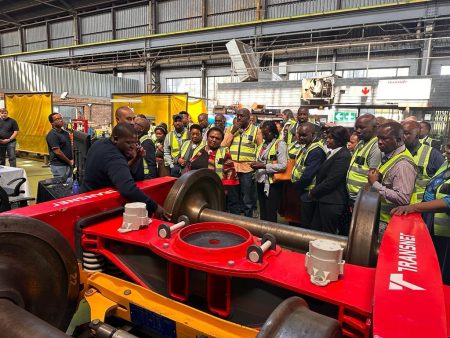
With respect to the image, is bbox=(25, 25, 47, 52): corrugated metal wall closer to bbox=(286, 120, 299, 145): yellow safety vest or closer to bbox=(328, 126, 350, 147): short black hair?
bbox=(286, 120, 299, 145): yellow safety vest

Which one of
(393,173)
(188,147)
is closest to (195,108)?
(188,147)

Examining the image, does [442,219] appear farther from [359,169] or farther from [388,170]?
[359,169]

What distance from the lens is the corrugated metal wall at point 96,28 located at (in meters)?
22.1

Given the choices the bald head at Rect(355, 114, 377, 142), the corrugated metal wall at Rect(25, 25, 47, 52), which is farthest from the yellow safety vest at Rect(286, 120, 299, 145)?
the corrugated metal wall at Rect(25, 25, 47, 52)

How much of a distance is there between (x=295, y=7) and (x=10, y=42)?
25.4 m

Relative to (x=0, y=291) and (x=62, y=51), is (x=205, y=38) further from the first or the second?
(x=0, y=291)

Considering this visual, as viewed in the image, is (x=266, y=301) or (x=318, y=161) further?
(x=318, y=161)

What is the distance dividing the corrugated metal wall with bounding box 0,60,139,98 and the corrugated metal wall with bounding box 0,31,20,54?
1313 cm

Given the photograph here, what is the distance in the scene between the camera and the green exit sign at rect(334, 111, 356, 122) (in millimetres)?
10077

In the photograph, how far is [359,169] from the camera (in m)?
3.23

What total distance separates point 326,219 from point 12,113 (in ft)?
41.7

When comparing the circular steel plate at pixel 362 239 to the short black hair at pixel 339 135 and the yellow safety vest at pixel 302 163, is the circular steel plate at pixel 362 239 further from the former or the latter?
the yellow safety vest at pixel 302 163

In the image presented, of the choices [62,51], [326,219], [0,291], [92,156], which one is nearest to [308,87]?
[326,219]

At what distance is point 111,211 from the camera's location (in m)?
2.07
